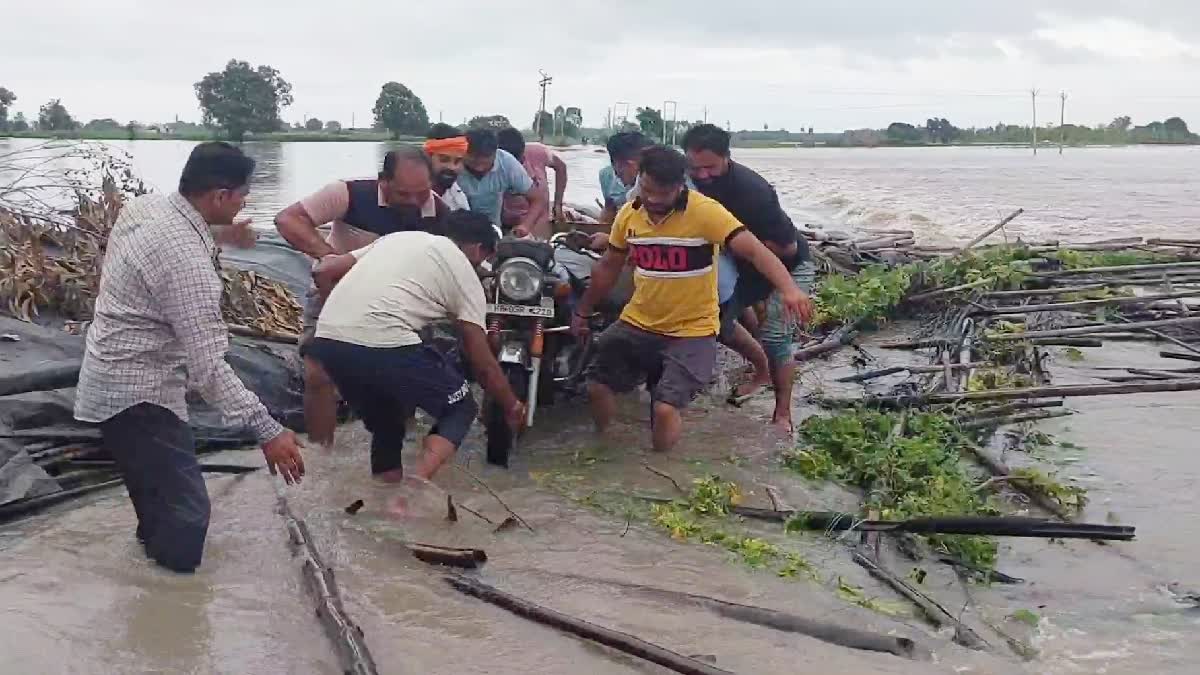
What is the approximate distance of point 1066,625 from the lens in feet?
13.5

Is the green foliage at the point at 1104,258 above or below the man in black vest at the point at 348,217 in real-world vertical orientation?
below

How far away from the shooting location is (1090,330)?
9633 mm

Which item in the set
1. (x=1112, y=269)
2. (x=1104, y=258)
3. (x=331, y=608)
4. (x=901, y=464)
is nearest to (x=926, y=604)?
(x=901, y=464)

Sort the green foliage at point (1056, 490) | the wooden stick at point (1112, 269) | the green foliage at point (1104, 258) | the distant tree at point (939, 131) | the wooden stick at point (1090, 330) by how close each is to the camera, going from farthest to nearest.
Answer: the distant tree at point (939, 131) → the green foliage at point (1104, 258) → the wooden stick at point (1112, 269) → the wooden stick at point (1090, 330) → the green foliage at point (1056, 490)

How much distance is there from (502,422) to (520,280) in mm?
747

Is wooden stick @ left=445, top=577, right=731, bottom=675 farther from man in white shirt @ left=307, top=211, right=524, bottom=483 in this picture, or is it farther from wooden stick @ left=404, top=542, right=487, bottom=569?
man in white shirt @ left=307, top=211, right=524, bottom=483

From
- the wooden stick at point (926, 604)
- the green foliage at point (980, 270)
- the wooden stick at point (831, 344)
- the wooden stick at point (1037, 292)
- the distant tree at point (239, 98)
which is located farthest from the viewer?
the distant tree at point (239, 98)

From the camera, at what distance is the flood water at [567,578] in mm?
3701

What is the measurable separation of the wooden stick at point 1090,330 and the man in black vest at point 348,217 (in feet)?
16.0

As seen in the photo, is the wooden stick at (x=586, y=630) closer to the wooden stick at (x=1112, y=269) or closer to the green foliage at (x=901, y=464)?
the green foliage at (x=901, y=464)

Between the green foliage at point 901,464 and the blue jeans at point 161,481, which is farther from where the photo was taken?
the green foliage at point 901,464

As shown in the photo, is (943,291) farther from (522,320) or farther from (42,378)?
(42,378)

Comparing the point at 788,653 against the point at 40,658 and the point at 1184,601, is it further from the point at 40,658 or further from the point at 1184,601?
the point at 40,658

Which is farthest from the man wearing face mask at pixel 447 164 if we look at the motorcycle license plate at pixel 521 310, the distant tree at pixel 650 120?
the distant tree at pixel 650 120
